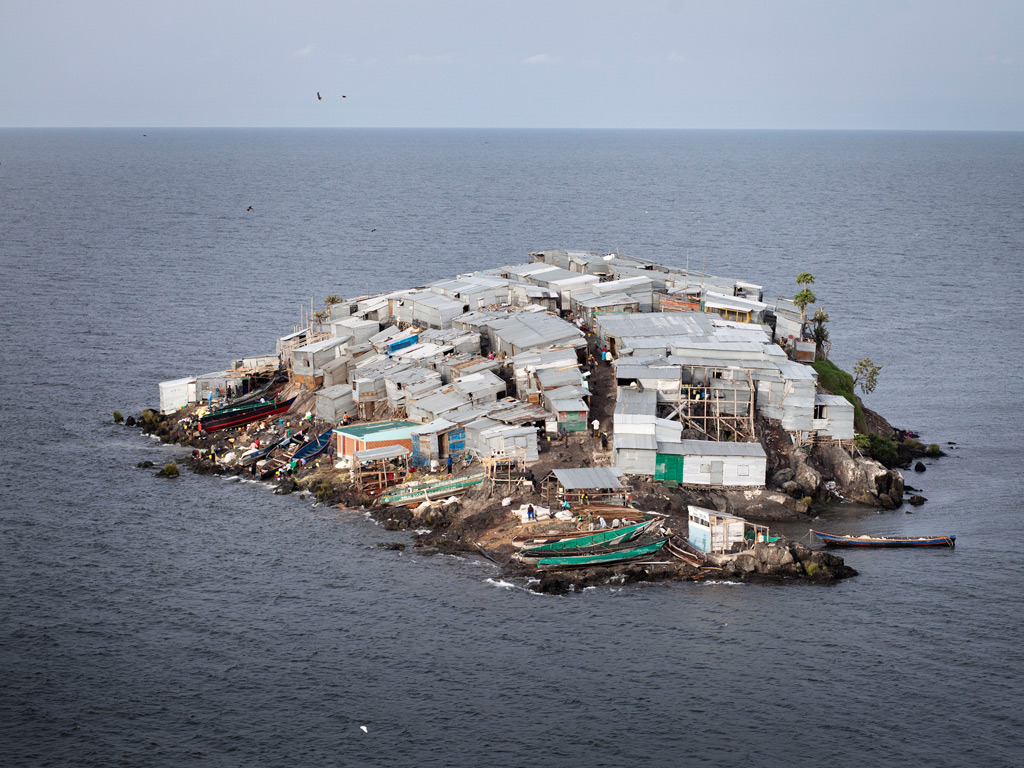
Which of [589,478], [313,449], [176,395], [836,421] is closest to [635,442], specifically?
[589,478]

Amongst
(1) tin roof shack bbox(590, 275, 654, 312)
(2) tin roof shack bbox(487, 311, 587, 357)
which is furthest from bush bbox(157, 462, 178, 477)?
(1) tin roof shack bbox(590, 275, 654, 312)

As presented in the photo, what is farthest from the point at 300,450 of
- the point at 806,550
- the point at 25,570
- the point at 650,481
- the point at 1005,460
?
the point at 1005,460

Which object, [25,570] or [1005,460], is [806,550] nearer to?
[1005,460]

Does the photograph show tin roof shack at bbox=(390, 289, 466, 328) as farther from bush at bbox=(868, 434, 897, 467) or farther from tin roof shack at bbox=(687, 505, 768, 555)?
bush at bbox=(868, 434, 897, 467)

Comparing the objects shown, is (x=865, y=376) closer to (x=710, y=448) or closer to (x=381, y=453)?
(x=710, y=448)

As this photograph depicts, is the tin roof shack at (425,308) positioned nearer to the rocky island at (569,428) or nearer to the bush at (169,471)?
the rocky island at (569,428)
